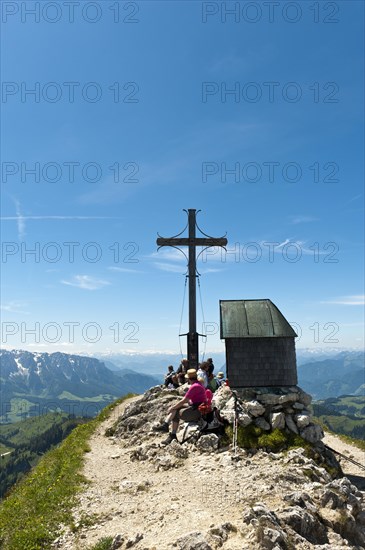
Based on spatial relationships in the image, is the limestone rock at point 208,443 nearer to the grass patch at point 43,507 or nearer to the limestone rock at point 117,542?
the grass patch at point 43,507

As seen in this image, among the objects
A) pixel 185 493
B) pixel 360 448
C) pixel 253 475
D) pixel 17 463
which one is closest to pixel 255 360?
pixel 253 475

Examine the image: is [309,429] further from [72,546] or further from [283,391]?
[72,546]

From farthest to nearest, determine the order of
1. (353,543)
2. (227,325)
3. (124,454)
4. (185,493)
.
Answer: (227,325), (124,454), (185,493), (353,543)

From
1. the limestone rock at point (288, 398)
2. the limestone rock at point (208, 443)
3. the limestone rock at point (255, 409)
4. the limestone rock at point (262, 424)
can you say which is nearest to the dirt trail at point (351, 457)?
the limestone rock at point (288, 398)

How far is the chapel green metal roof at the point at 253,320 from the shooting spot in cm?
1897

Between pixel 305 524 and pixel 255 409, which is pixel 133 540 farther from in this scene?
pixel 255 409

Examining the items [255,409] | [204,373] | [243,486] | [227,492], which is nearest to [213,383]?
[204,373]

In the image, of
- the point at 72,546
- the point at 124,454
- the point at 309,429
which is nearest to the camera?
the point at 72,546

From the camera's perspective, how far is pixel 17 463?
631ft

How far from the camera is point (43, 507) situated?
1156 cm

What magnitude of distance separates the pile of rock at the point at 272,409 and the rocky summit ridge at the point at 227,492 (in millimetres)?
45

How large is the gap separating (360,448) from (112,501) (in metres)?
19.6

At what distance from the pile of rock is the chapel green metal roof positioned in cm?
274

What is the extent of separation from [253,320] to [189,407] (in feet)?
18.4
